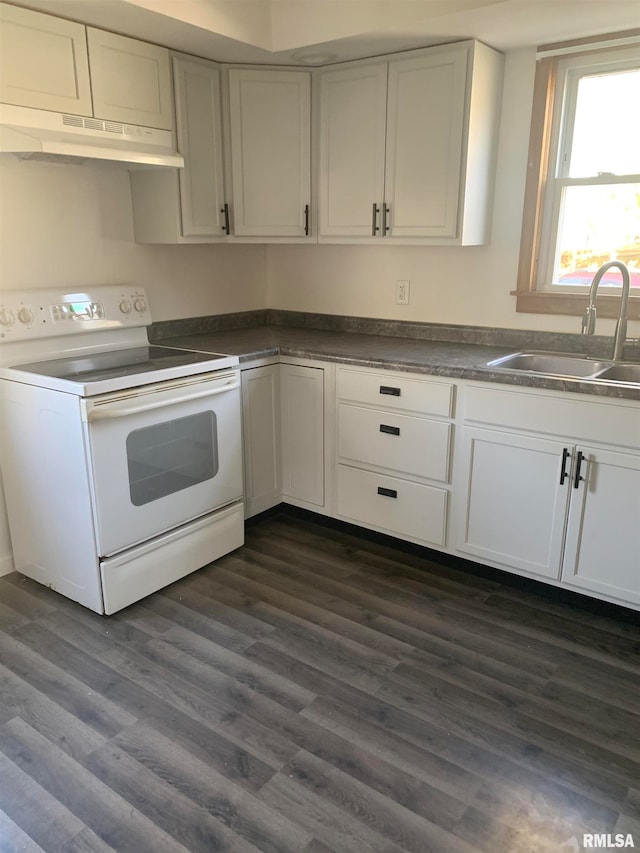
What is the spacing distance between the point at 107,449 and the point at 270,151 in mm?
1693

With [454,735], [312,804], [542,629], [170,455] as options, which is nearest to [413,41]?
[170,455]

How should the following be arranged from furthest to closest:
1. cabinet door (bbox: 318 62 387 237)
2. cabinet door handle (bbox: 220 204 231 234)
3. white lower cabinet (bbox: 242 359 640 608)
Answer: cabinet door handle (bbox: 220 204 231 234)
cabinet door (bbox: 318 62 387 237)
white lower cabinet (bbox: 242 359 640 608)

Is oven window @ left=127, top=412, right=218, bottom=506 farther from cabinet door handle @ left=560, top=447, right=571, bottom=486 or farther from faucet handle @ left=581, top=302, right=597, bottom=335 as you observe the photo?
faucet handle @ left=581, top=302, right=597, bottom=335

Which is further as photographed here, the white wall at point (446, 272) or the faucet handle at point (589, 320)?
the white wall at point (446, 272)

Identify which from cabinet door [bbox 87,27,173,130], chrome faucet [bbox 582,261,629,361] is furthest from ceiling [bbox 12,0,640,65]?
chrome faucet [bbox 582,261,629,361]

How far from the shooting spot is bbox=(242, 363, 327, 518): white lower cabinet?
296 cm

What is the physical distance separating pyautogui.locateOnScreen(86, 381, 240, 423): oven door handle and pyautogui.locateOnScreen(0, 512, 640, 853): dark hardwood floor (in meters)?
0.79

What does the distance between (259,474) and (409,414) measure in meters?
0.84

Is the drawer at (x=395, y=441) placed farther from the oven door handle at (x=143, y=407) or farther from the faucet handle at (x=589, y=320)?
the faucet handle at (x=589, y=320)

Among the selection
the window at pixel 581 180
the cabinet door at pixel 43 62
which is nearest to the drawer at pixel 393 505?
the window at pixel 581 180

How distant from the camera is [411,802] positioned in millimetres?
1630

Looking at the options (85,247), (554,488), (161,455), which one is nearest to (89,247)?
(85,247)

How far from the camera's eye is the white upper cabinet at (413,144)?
2.62 m

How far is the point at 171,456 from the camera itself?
8.36ft
